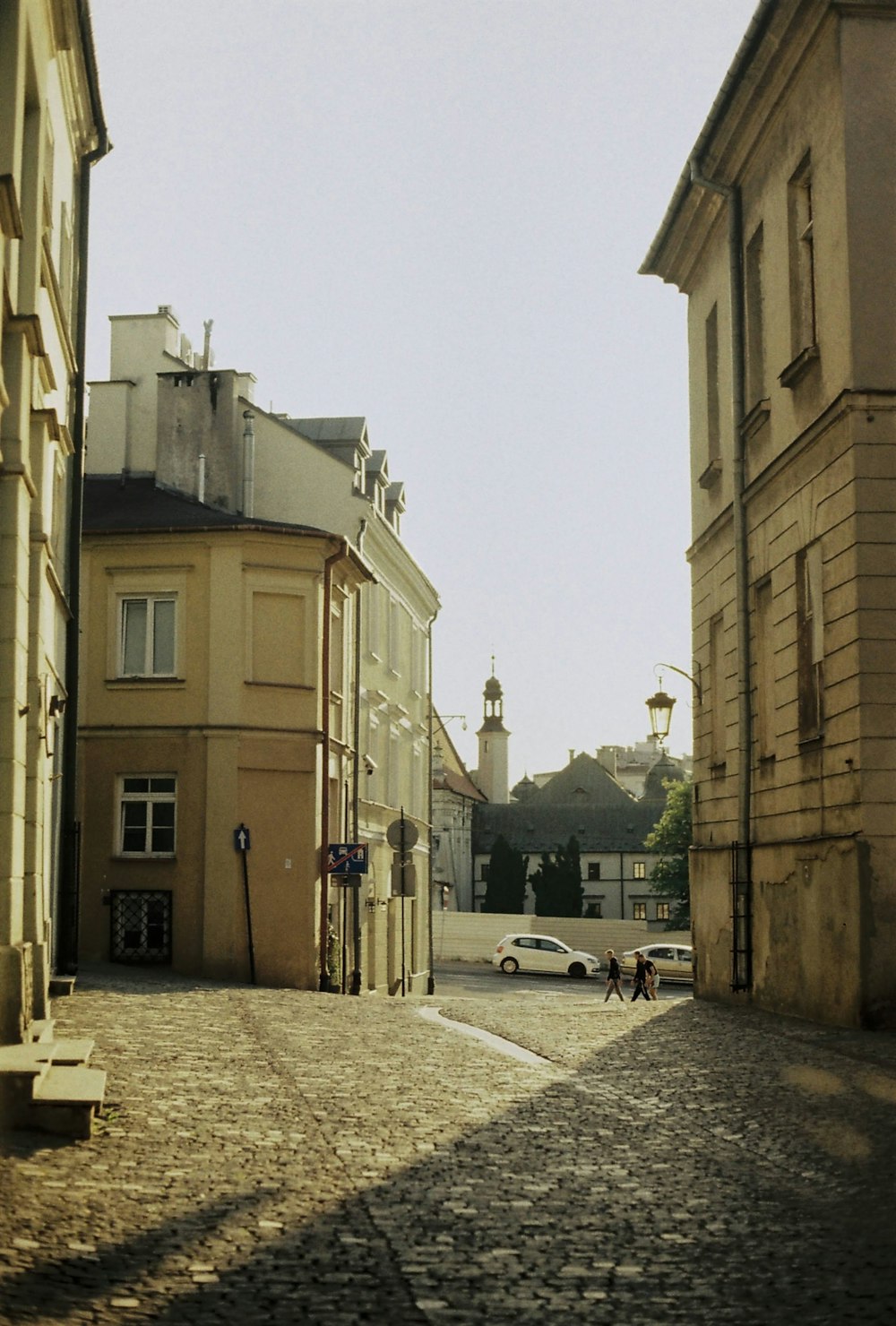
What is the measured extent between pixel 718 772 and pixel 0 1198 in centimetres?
1642

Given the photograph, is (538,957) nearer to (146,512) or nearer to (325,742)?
(325,742)

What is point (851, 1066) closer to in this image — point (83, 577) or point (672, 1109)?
point (672, 1109)

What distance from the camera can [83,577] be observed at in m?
30.4

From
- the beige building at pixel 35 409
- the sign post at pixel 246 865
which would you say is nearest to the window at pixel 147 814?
the sign post at pixel 246 865

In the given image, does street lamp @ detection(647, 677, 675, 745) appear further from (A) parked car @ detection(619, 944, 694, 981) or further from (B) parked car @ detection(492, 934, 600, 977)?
(B) parked car @ detection(492, 934, 600, 977)

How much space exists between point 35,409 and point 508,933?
64.3 m

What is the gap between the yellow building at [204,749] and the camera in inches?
1169

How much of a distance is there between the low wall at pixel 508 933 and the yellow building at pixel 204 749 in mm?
46585

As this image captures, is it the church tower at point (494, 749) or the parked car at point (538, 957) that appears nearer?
the parked car at point (538, 957)

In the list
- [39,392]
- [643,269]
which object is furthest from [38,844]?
[643,269]

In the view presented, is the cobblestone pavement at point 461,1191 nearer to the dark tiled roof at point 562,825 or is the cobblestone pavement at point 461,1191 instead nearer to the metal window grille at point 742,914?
the metal window grille at point 742,914

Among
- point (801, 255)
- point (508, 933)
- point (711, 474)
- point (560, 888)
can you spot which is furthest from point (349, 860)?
point (560, 888)

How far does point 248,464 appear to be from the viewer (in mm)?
38156

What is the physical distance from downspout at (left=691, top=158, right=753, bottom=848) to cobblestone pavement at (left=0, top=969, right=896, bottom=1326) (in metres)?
6.37
